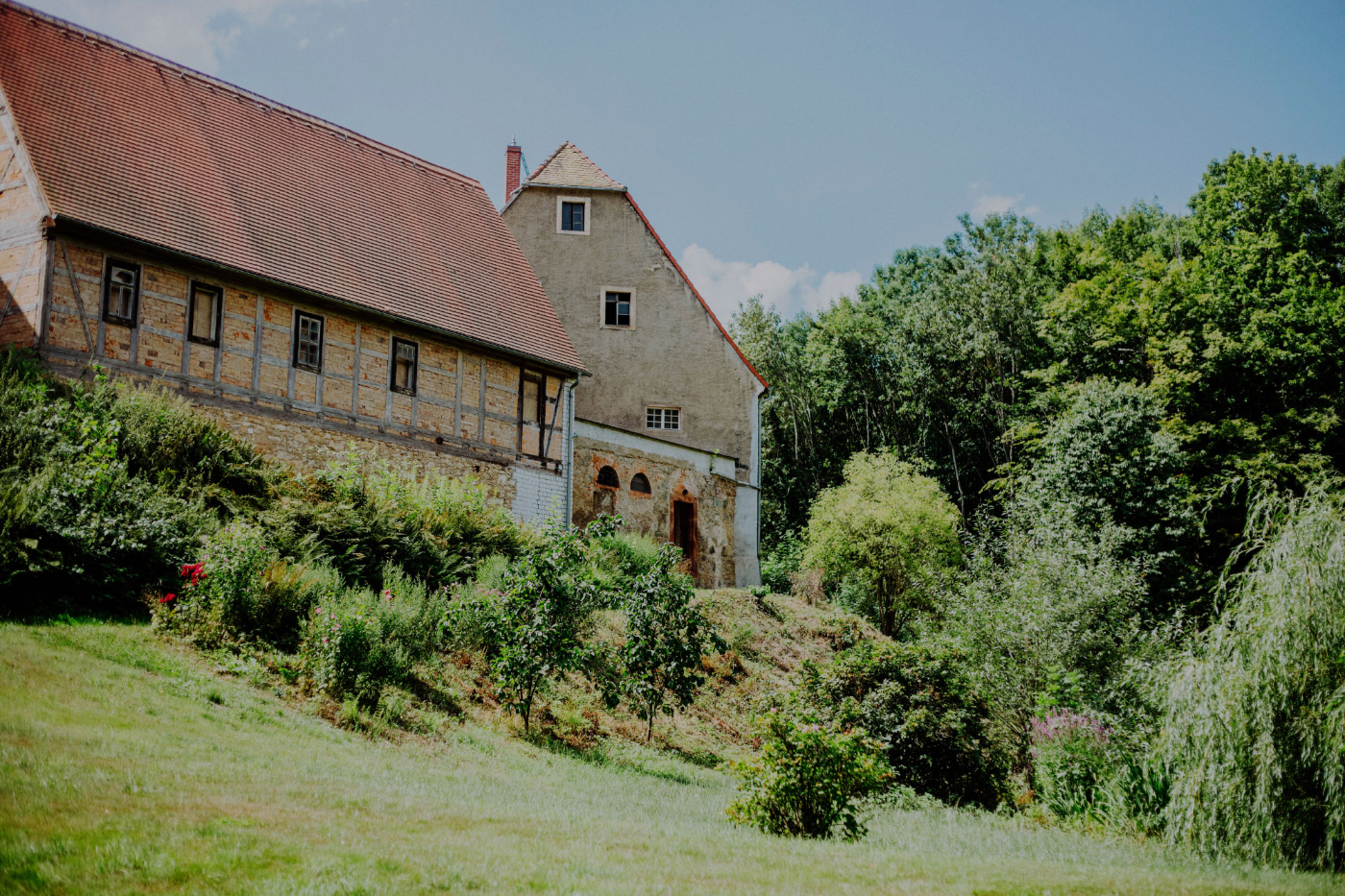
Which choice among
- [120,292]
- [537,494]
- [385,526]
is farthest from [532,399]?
[120,292]

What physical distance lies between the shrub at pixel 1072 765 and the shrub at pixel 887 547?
44.9 ft

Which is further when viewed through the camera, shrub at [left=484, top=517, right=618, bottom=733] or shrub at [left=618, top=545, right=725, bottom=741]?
shrub at [left=618, top=545, right=725, bottom=741]

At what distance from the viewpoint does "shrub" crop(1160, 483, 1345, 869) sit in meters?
8.30

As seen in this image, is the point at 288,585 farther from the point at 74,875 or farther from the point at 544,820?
the point at 74,875

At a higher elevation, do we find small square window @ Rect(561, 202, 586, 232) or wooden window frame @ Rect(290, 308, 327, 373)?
small square window @ Rect(561, 202, 586, 232)

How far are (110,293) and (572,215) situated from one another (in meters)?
14.2

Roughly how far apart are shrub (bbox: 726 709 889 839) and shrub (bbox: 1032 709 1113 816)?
3.28 metres

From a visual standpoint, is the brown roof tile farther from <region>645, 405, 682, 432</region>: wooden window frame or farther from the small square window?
<region>645, 405, 682, 432</region>: wooden window frame

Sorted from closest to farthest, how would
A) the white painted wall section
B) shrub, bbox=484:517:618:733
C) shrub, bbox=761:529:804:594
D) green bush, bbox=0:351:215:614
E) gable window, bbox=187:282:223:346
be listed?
1. green bush, bbox=0:351:215:614
2. shrub, bbox=484:517:618:733
3. gable window, bbox=187:282:223:346
4. the white painted wall section
5. shrub, bbox=761:529:804:594

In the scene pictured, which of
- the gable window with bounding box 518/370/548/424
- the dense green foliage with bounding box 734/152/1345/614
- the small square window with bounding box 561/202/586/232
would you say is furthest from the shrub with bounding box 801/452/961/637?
the small square window with bounding box 561/202/586/232

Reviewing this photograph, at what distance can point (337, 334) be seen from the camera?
57.8ft

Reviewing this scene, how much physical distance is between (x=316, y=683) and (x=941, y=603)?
32.7ft

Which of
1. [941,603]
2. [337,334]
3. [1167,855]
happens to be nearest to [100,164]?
[337,334]

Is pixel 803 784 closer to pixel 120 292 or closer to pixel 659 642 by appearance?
pixel 659 642
